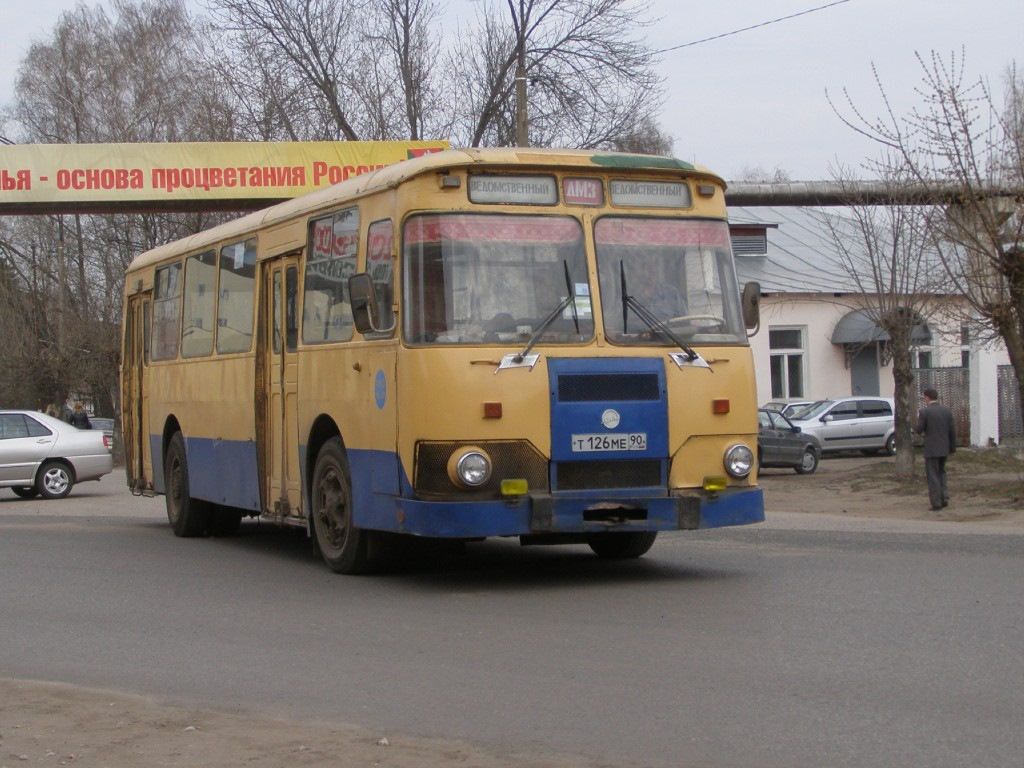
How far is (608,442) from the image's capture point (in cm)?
1061

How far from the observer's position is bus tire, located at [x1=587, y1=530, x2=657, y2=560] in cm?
1265

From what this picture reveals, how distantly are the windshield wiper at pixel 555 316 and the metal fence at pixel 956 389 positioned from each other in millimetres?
29647

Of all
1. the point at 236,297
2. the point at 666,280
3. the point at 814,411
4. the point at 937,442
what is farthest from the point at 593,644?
the point at 814,411

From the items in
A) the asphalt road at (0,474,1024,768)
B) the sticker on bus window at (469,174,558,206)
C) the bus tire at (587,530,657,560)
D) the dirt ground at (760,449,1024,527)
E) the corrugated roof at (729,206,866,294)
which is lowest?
the dirt ground at (760,449,1024,527)

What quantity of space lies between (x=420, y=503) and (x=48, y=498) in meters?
16.9

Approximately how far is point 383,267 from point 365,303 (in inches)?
13.7

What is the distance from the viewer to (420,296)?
34.5 ft

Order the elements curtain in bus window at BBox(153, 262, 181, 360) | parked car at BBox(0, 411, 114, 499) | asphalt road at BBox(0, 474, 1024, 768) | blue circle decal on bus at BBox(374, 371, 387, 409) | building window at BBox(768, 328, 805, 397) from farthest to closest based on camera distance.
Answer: building window at BBox(768, 328, 805, 397)
parked car at BBox(0, 411, 114, 499)
curtain in bus window at BBox(153, 262, 181, 360)
blue circle decal on bus at BBox(374, 371, 387, 409)
asphalt road at BBox(0, 474, 1024, 768)

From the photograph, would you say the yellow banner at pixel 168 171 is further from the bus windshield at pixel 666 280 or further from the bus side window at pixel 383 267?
the bus windshield at pixel 666 280

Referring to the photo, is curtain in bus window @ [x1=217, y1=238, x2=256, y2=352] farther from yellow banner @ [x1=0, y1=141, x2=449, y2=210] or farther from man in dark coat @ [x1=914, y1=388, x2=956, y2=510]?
yellow banner @ [x1=0, y1=141, x2=449, y2=210]

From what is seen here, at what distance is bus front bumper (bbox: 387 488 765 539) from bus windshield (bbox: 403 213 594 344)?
45.1 inches

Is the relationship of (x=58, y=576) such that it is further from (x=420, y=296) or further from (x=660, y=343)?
(x=660, y=343)

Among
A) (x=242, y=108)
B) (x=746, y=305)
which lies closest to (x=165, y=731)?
(x=746, y=305)

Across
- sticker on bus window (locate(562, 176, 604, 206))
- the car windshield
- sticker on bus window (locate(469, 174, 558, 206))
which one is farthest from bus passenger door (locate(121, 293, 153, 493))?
the car windshield
